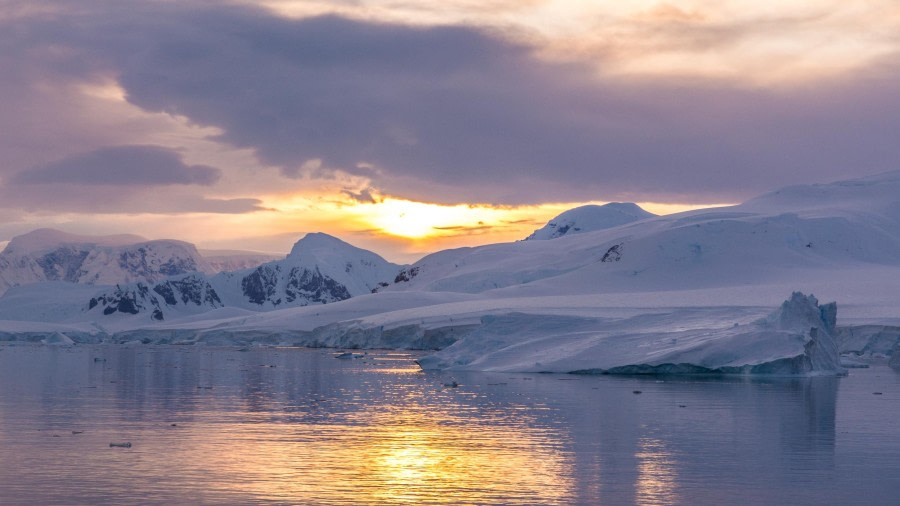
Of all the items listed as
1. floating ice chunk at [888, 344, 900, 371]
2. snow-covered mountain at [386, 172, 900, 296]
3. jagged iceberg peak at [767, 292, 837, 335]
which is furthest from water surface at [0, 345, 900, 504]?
snow-covered mountain at [386, 172, 900, 296]

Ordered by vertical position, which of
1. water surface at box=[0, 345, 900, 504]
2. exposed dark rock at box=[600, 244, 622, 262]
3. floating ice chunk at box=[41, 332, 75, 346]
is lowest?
water surface at box=[0, 345, 900, 504]

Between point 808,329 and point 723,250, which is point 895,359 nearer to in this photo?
point 808,329

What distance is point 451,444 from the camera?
21.6m

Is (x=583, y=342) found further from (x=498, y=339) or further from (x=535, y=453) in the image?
(x=535, y=453)

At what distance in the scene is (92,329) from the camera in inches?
5940

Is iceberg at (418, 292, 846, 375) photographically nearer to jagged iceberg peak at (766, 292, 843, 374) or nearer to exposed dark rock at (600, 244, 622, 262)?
jagged iceberg peak at (766, 292, 843, 374)

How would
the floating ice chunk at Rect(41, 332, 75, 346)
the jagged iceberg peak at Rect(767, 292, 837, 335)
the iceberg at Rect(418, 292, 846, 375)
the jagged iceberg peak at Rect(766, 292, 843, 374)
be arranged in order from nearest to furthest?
the iceberg at Rect(418, 292, 846, 375) → the jagged iceberg peak at Rect(766, 292, 843, 374) → the jagged iceberg peak at Rect(767, 292, 837, 335) → the floating ice chunk at Rect(41, 332, 75, 346)

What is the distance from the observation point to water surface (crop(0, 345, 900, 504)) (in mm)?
16281

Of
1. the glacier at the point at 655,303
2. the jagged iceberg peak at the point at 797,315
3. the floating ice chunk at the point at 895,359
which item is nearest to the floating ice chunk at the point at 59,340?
the glacier at the point at 655,303

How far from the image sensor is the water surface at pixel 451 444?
16.3 meters

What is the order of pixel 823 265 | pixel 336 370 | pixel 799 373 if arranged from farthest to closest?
pixel 823 265 → pixel 336 370 → pixel 799 373

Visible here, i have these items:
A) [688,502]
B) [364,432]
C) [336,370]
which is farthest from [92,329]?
[688,502]

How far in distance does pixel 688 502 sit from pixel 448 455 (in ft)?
18.1

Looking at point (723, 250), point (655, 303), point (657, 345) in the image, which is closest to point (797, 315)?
point (657, 345)
